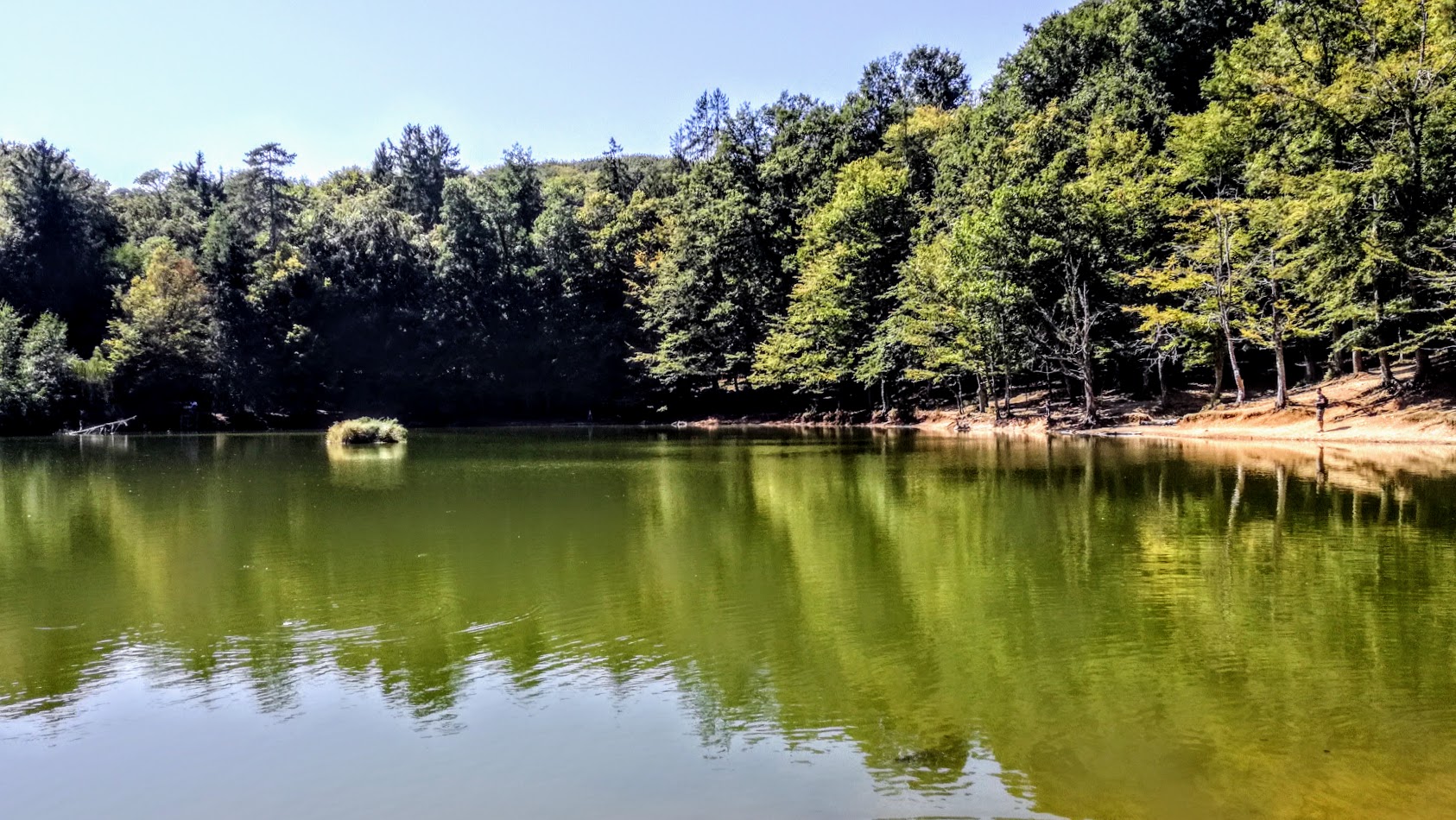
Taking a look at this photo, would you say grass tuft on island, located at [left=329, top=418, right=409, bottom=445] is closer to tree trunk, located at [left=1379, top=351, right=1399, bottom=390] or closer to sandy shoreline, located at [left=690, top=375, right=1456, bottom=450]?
sandy shoreline, located at [left=690, top=375, right=1456, bottom=450]

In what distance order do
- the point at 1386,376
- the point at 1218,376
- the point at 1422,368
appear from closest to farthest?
the point at 1422,368, the point at 1386,376, the point at 1218,376

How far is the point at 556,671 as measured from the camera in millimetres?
8094

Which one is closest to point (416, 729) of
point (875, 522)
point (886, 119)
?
point (875, 522)

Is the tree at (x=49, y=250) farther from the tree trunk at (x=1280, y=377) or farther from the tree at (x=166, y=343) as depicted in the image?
the tree trunk at (x=1280, y=377)

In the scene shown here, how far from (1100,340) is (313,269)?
57.9 meters

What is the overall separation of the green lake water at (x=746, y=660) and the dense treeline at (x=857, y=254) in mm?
19439

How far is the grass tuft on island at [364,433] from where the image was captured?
44250 millimetres

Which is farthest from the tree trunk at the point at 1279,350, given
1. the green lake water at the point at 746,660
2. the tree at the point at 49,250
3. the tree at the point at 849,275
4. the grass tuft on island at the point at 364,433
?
the tree at the point at 49,250

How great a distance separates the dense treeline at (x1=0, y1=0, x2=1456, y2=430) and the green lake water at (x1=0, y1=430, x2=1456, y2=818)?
19.4 meters

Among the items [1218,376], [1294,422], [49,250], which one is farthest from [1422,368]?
[49,250]

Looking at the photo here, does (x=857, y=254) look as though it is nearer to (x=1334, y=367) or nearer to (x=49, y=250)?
(x=1334, y=367)

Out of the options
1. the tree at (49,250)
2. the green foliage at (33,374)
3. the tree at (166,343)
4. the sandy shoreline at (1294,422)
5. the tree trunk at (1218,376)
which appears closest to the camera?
the sandy shoreline at (1294,422)

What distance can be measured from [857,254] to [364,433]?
28.6 meters

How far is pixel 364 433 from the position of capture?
44.6 metres
